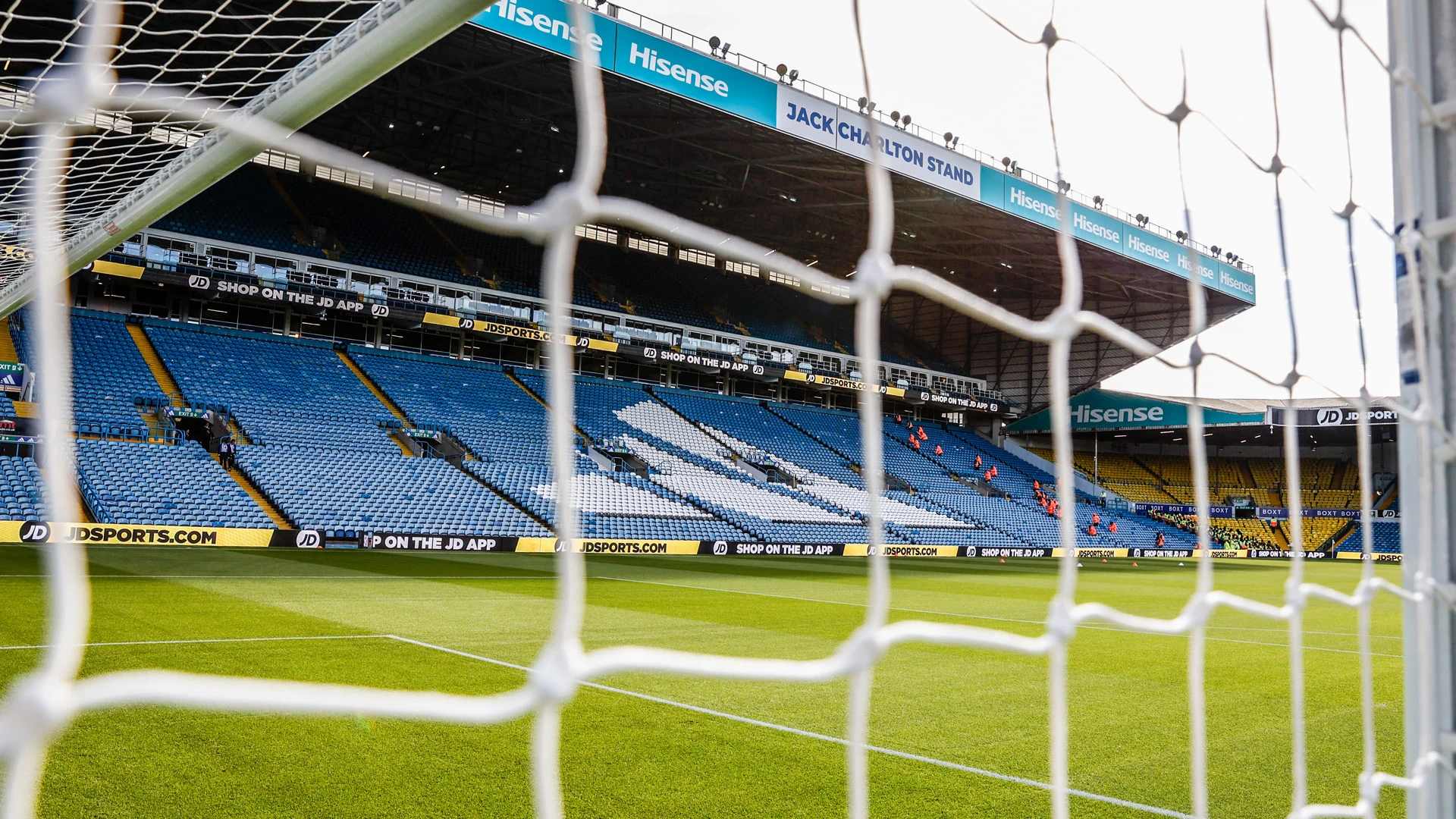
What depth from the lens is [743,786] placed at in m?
3.59

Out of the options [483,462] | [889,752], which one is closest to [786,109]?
[483,462]

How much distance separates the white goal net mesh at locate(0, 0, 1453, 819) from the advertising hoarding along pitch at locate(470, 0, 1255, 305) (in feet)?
34.6

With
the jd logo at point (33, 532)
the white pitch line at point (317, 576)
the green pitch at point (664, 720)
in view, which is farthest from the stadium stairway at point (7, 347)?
the white pitch line at point (317, 576)

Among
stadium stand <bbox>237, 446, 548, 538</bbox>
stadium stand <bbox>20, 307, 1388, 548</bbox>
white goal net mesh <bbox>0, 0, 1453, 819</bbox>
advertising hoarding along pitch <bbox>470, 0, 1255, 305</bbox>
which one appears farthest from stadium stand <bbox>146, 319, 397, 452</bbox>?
white goal net mesh <bbox>0, 0, 1453, 819</bbox>

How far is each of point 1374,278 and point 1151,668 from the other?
14.2 ft

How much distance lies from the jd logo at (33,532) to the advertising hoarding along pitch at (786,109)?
9.93m

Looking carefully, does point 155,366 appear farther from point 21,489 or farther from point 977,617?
point 977,617

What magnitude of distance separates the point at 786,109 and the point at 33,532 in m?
15.0

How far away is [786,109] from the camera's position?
20.2 m

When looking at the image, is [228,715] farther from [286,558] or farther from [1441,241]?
[286,558]

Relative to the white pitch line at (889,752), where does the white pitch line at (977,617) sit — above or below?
below

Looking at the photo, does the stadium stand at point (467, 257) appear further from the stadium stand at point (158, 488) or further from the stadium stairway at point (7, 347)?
the stadium stand at point (158, 488)

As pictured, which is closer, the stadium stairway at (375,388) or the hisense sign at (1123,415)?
the stadium stairway at (375,388)

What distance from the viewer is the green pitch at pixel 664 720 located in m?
3.40
